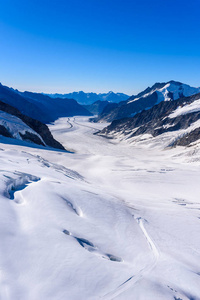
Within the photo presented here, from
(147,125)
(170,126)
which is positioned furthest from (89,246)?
(147,125)

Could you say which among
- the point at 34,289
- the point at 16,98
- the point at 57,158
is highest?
the point at 16,98

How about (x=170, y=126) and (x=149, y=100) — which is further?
(x=149, y=100)

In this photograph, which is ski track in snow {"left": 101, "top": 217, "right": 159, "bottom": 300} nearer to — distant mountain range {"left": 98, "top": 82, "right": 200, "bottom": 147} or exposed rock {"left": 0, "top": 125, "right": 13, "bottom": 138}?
exposed rock {"left": 0, "top": 125, "right": 13, "bottom": 138}

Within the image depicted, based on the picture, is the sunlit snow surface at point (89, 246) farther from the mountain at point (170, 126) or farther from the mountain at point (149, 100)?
the mountain at point (149, 100)

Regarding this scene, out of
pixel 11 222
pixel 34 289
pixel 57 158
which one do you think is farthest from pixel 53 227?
pixel 57 158

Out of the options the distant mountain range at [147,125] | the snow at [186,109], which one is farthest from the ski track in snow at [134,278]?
the snow at [186,109]

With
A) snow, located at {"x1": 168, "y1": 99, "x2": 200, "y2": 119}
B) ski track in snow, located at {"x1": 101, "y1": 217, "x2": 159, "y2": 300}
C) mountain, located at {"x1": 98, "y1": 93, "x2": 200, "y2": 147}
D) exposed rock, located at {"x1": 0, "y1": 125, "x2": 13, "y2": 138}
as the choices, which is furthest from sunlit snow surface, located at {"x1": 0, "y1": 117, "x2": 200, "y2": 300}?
snow, located at {"x1": 168, "y1": 99, "x2": 200, "y2": 119}

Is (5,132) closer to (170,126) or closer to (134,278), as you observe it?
(134,278)

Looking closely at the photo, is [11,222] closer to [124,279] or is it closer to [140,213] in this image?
[124,279]
